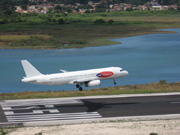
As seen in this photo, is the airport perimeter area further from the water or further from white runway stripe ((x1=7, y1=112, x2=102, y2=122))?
the water

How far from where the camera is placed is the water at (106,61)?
9956 centimetres

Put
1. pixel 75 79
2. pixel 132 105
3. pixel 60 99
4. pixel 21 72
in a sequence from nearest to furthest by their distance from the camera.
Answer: pixel 132 105
pixel 60 99
pixel 75 79
pixel 21 72

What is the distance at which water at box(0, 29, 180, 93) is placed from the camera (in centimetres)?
9956

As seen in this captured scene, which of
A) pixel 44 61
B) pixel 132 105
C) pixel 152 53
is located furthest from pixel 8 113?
pixel 152 53

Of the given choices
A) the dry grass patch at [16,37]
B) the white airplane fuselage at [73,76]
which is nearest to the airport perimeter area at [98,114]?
the white airplane fuselage at [73,76]

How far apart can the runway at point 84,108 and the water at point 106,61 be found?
29095 mm

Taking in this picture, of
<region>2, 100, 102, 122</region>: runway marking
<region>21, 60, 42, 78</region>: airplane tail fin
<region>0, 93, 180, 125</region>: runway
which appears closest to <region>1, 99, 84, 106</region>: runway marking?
<region>0, 93, 180, 125</region>: runway

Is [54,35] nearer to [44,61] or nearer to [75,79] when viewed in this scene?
[44,61]

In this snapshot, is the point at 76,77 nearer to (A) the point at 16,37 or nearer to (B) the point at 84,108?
(B) the point at 84,108

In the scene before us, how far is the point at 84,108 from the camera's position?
57094 mm

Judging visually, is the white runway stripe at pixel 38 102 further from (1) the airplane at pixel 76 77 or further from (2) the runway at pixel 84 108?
(1) the airplane at pixel 76 77

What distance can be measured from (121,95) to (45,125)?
Result: 20406 mm

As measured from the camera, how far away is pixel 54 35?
187 metres

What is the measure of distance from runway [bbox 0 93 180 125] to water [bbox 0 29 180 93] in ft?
95.5
